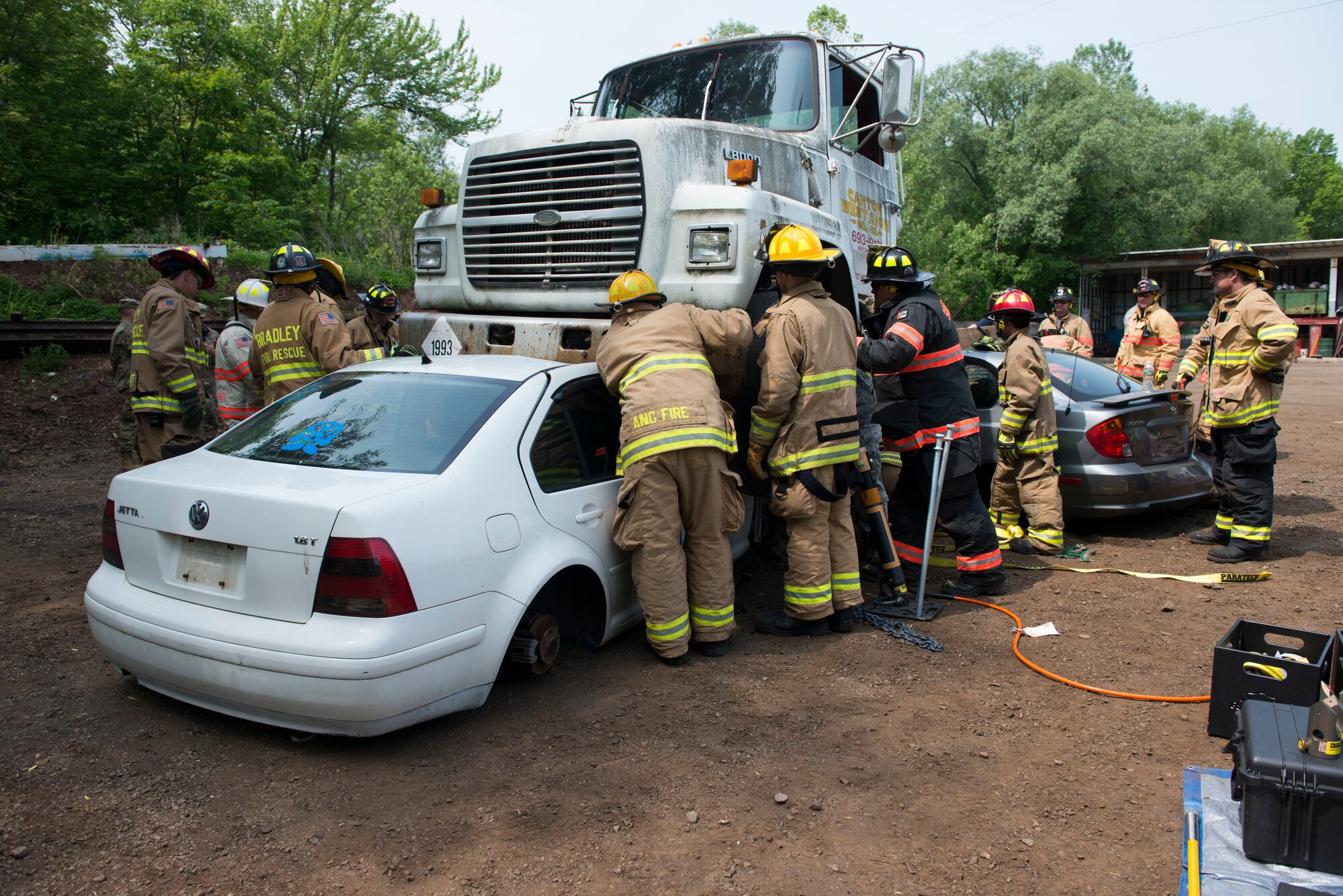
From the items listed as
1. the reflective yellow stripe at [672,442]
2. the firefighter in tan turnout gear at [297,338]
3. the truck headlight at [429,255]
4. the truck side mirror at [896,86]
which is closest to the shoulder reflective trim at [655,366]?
the reflective yellow stripe at [672,442]

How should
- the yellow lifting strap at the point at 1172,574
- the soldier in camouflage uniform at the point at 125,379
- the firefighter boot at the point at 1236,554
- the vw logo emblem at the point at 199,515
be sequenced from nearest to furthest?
the vw logo emblem at the point at 199,515 → the yellow lifting strap at the point at 1172,574 → the firefighter boot at the point at 1236,554 → the soldier in camouflage uniform at the point at 125,379

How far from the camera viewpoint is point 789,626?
15.4ft

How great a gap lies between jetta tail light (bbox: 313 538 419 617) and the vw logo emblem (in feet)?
1.77

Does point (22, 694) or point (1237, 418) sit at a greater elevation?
point (1237, 418)

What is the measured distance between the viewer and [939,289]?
3191 centimetres

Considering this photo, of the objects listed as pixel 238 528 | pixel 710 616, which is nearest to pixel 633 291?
pixel 710 616

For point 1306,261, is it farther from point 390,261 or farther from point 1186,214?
point 390,261

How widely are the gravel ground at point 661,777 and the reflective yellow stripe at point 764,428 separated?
3.50 feet

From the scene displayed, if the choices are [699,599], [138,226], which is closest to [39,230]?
[138,226]

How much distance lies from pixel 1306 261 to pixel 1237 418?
3307 cm

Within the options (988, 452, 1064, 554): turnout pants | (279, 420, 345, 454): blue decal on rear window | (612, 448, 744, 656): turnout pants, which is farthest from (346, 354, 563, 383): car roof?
(988, 452, 1064, 554): turnout pants

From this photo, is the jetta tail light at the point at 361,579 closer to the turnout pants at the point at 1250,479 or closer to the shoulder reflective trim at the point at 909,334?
the shoulder reflective trim at the point at 909,334

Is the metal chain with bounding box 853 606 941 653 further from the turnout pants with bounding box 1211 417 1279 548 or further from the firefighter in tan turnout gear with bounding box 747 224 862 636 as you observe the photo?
the turnout pants with bounding box 1211 417 1279 548

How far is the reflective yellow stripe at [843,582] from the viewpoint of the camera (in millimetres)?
4723
